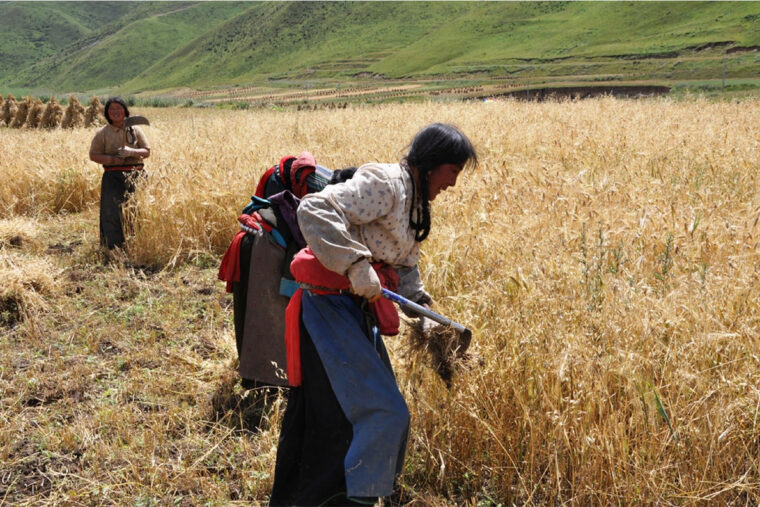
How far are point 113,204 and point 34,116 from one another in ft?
A: 62.5

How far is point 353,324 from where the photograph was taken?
7.68 ft

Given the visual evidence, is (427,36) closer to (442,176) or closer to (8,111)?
(8,111)

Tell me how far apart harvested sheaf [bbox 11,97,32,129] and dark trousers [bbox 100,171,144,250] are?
19.4 metres

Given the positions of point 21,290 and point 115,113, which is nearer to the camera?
point 21,290

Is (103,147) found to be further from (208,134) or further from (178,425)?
(208,134)

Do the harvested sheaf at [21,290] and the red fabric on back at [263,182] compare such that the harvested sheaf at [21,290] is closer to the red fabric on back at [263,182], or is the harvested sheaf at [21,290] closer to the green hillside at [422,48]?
the red fabric on back at [263,182]

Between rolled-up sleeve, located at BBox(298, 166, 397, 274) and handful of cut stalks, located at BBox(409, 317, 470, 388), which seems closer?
rolled-up sleeve, located at BBox(298, 166, 397, 274)

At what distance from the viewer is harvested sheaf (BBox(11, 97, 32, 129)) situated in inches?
890

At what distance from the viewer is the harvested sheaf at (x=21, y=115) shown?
22.6m

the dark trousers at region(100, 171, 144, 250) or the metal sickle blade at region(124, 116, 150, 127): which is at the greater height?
the metal sickle blade at region(124, 116, 150, 127)

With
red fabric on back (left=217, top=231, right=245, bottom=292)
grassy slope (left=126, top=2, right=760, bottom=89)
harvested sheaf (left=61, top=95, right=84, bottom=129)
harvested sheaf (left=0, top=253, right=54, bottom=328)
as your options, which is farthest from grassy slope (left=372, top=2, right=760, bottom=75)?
red fabric on back (left=217, top=231, right=245, bottom=292)

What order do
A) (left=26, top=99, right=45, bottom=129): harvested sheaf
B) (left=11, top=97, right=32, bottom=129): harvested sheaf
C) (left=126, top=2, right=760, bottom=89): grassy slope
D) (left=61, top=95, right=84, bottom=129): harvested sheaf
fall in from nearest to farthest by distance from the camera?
(left=61, top=95, right=84, bottom=129): harvested sheaf
(left=26, top=99, right=45, bottom=129): harvested sheaf
(left=11, top=97, right=32, bottom=129): harvested sheaf
(left=126, top=2, right=760, bottom=89): grassy slope

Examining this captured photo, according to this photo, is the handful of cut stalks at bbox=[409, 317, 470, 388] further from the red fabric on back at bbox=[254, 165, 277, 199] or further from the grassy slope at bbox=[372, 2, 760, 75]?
the grassy slope at bbox=[372, 2, 760, 75]

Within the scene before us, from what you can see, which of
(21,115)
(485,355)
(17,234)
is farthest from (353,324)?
(21,115)
